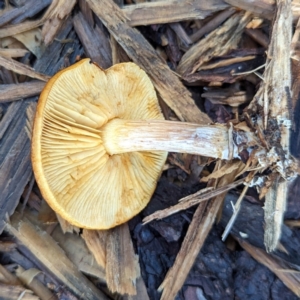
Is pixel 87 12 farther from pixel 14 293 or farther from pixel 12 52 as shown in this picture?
pixel 14 293

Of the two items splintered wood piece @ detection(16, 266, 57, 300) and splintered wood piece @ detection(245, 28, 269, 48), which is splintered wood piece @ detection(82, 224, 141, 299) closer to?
splintered wood piece @ detection(16, 266, 57, 300)

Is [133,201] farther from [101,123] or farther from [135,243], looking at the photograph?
[101,123]

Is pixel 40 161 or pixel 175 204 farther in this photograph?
pixel 175 204

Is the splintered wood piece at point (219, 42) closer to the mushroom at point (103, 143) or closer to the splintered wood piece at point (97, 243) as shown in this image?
the mushroom at point (103, 143)

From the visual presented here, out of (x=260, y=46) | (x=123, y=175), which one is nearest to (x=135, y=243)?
(x=123, y=175)

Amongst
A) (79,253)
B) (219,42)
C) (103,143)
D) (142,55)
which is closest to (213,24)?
(219,42)

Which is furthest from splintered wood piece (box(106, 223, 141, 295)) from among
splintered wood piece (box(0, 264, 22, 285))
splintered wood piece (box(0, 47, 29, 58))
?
splintered wood piece (box(0, 47, 29, 58))
